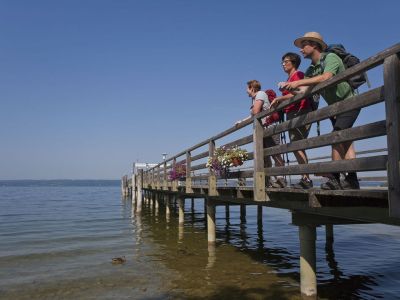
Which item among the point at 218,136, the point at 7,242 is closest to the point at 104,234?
the point at 7,242

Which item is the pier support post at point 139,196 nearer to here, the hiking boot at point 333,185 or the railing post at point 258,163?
the railing post at point 258,163

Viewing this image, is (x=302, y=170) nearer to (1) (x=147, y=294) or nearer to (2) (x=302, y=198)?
(2) (x=302, y=198)

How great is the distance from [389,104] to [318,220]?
2986mm

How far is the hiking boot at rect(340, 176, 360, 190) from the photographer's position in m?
4.38

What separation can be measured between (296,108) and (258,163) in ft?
4.01

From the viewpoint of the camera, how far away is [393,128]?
3.45m

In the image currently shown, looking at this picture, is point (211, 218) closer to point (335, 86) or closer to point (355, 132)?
point (335, 86)

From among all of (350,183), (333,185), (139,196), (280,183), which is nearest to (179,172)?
(280,183)

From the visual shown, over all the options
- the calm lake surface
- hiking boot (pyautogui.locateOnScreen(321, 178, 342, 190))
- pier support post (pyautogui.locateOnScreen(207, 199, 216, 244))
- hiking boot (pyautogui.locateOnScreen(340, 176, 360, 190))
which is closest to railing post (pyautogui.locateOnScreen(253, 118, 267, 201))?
the calm lake surface

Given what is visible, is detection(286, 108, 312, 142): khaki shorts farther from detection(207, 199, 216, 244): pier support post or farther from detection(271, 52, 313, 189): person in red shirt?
detection(207, 199, 216, 244): pier support post

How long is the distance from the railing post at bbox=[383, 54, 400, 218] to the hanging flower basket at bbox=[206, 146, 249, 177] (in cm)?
427

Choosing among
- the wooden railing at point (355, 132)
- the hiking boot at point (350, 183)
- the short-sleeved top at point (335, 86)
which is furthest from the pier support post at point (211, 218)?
the hiking boot at point (350, 183)

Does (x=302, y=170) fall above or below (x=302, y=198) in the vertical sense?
above

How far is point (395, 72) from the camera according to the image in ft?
11.4
